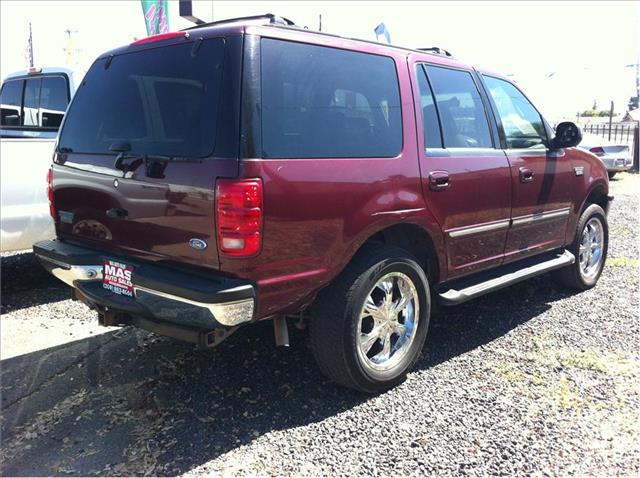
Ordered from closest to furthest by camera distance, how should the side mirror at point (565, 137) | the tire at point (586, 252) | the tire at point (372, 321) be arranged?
the tire at point (372, 321), the side mirror at point (565, 137), the tire at point (586, 252)

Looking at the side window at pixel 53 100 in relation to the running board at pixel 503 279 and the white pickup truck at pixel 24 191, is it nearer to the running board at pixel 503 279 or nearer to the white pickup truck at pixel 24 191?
the white pickup truck at pixel 24 191

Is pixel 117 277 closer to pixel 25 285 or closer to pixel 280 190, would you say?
pixel 280 190

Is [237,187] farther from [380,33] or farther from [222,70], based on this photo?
[380,33]

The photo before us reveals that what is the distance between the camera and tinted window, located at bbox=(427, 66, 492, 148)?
149 inches

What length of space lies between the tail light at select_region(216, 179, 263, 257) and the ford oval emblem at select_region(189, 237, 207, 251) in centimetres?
10

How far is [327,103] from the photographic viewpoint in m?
→ 3.04

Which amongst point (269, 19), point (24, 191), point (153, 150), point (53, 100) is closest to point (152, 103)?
point (153, 150)

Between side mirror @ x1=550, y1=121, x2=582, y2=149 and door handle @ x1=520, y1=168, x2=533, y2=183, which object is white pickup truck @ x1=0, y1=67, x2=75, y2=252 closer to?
door handle @ x1=520, y1=168, x2=533, y2=183

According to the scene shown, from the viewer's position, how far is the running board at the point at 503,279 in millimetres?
3763

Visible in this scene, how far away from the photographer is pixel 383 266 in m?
3.23

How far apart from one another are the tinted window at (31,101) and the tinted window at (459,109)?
4.81 m

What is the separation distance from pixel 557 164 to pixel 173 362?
3.43 meters

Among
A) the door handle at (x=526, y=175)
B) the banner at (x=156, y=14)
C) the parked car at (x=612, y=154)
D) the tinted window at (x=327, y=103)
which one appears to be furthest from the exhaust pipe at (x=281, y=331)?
the parked car at (x=612, y=154)

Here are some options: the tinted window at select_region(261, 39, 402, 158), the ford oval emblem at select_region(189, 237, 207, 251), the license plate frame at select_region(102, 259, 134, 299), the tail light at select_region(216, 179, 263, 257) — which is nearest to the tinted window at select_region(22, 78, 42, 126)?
the license plate frame at select_region(102, 259, 134, 299)
